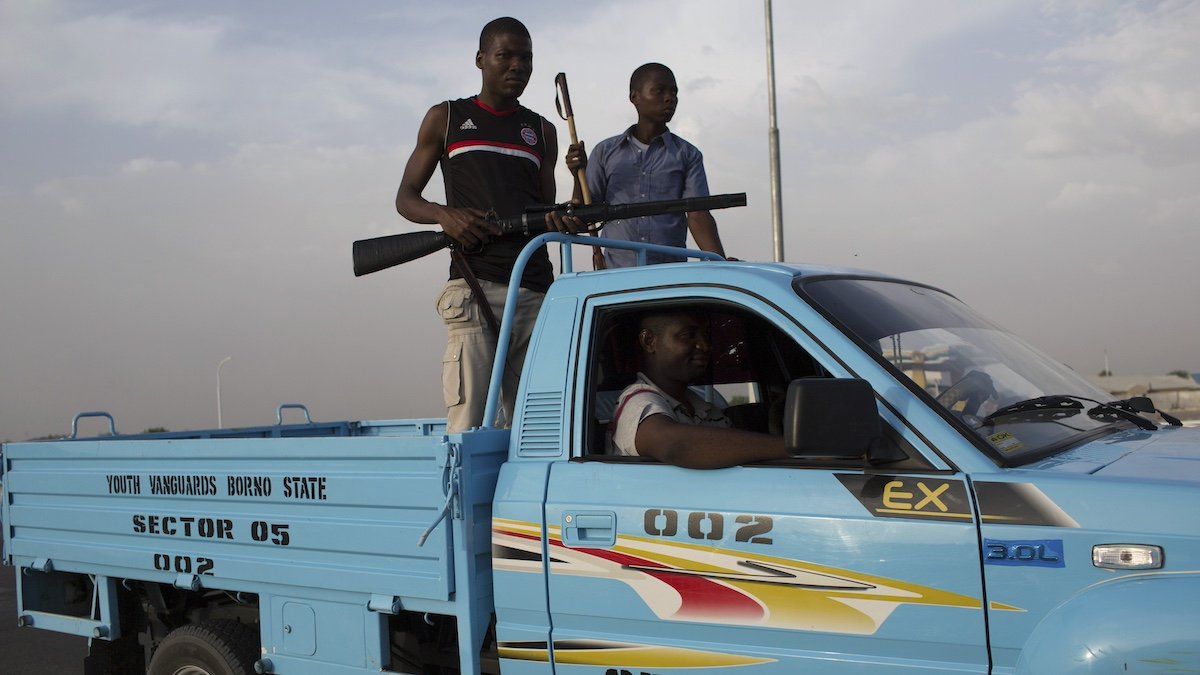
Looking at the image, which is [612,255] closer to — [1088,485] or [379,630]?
[379,630]

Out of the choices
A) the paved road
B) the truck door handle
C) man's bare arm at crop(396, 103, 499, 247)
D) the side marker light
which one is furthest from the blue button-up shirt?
the paved road

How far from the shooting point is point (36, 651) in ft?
23.9

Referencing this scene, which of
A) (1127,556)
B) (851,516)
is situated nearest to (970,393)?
(851,516)

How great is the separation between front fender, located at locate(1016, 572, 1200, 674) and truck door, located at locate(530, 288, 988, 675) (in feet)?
0.61

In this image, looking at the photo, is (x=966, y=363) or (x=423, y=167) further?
(x=423, y=167)

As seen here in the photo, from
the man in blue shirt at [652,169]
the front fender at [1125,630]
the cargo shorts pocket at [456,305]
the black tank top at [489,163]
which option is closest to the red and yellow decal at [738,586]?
the front fender at [1125,630]

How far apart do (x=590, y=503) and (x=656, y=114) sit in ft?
10.3

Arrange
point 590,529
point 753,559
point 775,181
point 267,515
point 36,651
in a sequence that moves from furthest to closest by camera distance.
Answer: point 775,181 → point 36,651 → point 267,515 → point 590,529 → point 753,559

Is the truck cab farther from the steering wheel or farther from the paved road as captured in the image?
the paved road

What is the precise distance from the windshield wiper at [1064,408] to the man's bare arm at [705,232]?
8.27ft

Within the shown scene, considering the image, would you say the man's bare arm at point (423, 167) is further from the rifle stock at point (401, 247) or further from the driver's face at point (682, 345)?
the driver's face at point (682, 345)

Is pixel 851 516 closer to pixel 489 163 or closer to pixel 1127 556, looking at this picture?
pixel 1127 556

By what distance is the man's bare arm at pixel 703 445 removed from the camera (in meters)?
3.15

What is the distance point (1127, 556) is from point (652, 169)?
3767mm
